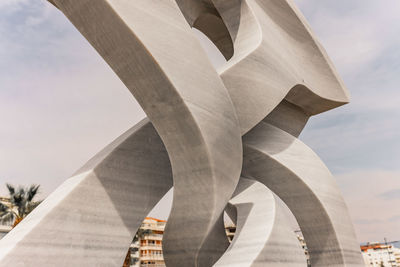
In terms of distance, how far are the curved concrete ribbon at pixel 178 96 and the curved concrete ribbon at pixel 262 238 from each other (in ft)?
3.40

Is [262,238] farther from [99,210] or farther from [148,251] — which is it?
[148,251]

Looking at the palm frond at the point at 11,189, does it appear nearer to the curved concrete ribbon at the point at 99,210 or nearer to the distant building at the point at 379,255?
the curved concrete ribbon at the point at 99,210

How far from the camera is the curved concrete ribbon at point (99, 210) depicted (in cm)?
882

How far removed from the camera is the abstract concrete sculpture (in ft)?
29.2

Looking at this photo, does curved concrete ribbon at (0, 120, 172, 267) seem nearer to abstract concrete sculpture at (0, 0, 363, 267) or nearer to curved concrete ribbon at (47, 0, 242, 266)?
abstract concrete sculpture at (0, 0, 363, 267)

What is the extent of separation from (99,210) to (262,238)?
4.40 metres

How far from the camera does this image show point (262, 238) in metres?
10.3

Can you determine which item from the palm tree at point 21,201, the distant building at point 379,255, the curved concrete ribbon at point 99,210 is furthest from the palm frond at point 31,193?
the distant building at point 379,255

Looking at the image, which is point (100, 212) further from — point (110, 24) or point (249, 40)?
point (249, 40)

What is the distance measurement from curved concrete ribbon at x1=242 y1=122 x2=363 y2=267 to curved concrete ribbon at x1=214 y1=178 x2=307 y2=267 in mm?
877

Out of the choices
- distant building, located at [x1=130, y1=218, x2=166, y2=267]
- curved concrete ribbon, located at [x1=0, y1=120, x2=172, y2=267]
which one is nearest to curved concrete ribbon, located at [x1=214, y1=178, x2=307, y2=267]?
curved concrete ribbon, located at [x1=0, y1=120, x2=172, y2=267]

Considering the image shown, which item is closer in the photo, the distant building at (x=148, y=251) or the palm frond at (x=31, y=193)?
the palm frond at (x=31, y=193)

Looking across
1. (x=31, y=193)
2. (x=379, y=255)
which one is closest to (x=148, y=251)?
(x=31, y=193)

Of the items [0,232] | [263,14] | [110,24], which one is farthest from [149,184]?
[0,232]
